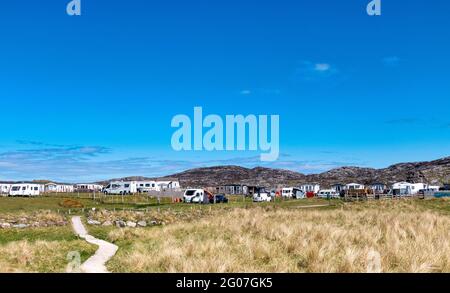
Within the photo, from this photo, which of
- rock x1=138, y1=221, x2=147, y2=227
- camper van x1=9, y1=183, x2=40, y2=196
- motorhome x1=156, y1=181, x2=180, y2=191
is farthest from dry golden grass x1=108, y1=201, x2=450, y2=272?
motorhome x1=156, y1=181, x2=180, y2=191

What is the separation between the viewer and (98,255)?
15.9 meters

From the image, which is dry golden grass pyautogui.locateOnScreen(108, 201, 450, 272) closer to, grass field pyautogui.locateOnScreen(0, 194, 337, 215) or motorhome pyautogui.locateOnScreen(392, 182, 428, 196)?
grass field pyautogui.locateOnScreen(0, 194, 337, 215)

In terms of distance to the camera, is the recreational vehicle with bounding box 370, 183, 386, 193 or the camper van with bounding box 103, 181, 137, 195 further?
the camper van with bounding box 103, 181, 137, 195

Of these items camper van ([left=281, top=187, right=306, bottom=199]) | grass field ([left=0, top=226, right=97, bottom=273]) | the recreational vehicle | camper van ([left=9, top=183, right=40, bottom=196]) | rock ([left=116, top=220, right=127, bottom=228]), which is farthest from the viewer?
the recreational vehicle

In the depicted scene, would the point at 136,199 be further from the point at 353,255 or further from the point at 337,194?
the point at 353,255

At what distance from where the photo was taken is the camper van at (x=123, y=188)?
83562 mm

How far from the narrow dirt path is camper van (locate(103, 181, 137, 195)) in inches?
2330

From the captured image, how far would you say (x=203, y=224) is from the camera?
2527 centimetres

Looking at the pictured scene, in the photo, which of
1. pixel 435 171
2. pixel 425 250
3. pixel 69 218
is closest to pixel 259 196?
pixel 69 218

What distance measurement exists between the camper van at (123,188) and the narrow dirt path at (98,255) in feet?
194

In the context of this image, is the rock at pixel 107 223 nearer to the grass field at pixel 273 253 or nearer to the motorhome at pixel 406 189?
the grass field at pixel 273 253

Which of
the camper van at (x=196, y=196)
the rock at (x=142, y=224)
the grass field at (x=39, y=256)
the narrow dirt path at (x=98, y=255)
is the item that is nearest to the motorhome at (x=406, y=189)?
the camper van at (x=196, y=196)

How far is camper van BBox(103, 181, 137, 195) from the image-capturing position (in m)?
83.6
